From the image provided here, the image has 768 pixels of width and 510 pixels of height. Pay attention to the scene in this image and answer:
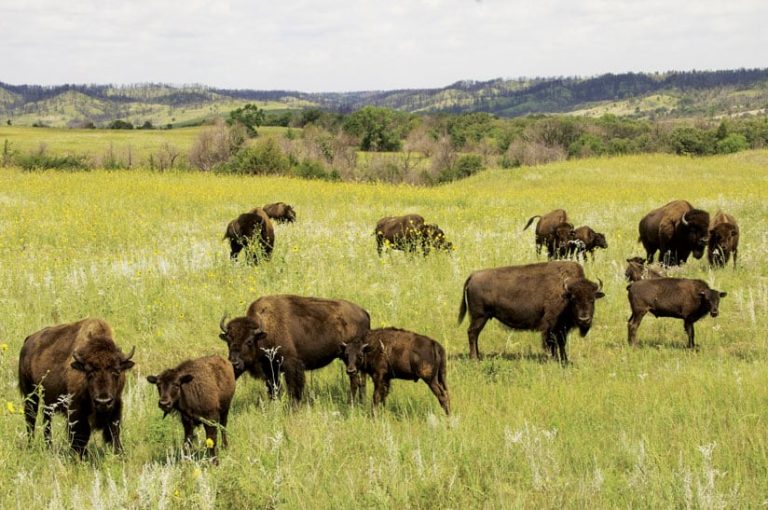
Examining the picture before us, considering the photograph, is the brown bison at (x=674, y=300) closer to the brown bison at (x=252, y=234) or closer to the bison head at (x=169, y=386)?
the bison head at (x=169, y=386)

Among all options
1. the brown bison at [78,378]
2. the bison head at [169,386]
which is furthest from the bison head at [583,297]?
the brown bison at [78,378]

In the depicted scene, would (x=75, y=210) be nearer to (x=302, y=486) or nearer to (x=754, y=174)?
(x=302, y=486)

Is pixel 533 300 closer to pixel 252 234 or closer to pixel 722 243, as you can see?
pixel 722 243

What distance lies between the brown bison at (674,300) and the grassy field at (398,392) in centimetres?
46

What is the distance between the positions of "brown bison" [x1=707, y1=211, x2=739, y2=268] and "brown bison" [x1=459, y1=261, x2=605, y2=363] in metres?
6.33

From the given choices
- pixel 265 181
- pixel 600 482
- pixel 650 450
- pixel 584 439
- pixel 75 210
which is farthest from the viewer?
pixel 265 181

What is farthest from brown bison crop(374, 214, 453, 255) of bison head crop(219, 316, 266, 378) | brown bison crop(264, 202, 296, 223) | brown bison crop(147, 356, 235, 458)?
brown bison crop(147, 356, 235, 458)

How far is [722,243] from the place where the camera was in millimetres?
14305

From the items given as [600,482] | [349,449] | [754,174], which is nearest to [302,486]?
[349,449]

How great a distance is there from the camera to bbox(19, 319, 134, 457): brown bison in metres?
5.68

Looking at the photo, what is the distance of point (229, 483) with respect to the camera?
16.4ft

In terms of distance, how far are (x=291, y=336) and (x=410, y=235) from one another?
28.4 feet

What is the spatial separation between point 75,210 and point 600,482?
20.5m

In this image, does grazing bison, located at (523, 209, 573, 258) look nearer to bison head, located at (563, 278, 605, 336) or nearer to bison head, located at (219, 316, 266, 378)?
bison head, located at (563, 278, 605, 336)
